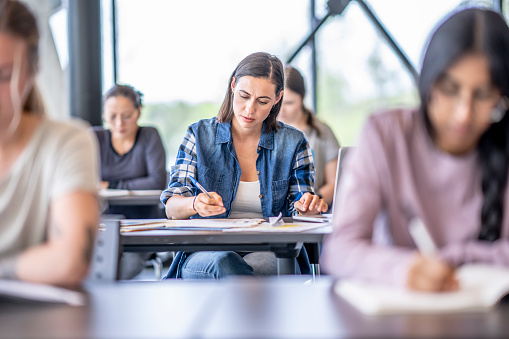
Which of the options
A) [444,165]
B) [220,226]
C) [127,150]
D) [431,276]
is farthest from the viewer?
[127,150]

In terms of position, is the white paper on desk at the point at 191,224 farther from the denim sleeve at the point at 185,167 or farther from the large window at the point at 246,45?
the large window at the point at 246,45

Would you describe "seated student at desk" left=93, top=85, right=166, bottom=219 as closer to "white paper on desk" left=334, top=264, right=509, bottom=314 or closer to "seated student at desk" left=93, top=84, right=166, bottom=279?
"seated student at desk" left=93, top=84, right=166, bottom=279

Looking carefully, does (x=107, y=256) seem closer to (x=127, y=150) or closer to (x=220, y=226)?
(x=220, y=226)

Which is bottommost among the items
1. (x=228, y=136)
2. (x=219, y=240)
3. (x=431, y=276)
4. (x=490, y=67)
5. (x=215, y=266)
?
(x=215, y=266)

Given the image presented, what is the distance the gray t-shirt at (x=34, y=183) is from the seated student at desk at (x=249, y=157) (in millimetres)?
1352

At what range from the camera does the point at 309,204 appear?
2.71m

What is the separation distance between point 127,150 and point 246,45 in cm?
164

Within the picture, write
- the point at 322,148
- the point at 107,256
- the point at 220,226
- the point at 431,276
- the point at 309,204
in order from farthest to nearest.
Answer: the point at 322,148 < the point at 309,204 < the point at 220,226 < the point at 107,256 < the point at 431,276

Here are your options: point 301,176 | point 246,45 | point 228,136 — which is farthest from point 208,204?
point 246,45

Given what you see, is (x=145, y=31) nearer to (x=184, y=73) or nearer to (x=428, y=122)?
(x=184, y=73)

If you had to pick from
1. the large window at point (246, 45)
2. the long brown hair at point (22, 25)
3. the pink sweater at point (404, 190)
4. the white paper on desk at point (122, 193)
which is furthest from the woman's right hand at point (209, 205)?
the large window at point (246, 45)

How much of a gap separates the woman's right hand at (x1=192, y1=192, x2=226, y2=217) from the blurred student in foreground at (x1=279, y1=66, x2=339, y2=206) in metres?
1.52

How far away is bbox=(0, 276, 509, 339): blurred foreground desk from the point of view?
3.09 feet

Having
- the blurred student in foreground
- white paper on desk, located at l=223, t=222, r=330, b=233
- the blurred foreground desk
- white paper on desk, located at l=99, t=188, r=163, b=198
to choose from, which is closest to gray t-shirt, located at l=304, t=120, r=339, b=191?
the blurred student in foreground
